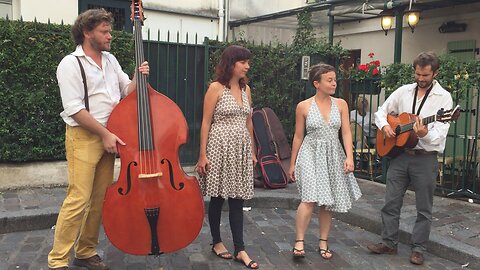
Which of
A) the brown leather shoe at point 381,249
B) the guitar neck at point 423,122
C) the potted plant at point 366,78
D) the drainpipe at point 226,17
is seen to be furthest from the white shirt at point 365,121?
the drainpipe at point 226,17

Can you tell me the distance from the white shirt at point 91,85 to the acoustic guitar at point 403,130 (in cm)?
235

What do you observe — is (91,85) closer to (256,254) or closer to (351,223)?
(256,254)

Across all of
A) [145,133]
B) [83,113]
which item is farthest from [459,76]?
[83,113]

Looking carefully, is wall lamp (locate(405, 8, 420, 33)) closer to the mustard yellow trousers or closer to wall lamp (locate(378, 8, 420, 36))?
wall lamp (locate(378, 8, 420, 36))

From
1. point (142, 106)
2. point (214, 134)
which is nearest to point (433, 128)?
point (214, 134)

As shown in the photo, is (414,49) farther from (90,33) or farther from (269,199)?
(90,33)

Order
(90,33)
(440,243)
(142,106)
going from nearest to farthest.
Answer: (142,106), (90,33), (440,243)

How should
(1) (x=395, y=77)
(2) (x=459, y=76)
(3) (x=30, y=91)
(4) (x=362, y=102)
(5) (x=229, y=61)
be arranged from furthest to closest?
(4) (x=362, y=102) < (1) (x=395, y=77) < (3) (x=30, y=91) < (2) (x=459, y=76) < (5) (x=229, y=61)

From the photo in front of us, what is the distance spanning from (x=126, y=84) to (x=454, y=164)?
4.43 metres

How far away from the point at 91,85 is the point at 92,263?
55.5 inches

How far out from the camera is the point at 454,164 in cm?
604

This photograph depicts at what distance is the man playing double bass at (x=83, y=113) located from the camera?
327cm

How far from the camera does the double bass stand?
10.2 ft

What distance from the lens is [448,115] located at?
3.66 m
